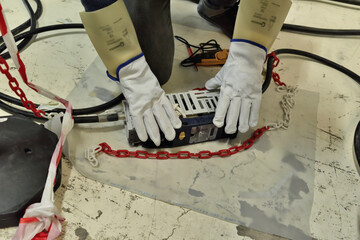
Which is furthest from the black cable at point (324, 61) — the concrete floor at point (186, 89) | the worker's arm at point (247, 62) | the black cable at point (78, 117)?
the black cable at point (78, 117)

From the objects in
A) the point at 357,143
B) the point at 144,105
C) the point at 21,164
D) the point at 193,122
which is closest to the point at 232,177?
the point at 193,122

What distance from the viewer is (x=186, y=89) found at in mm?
1064

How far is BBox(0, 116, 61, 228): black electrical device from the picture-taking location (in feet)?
2.22

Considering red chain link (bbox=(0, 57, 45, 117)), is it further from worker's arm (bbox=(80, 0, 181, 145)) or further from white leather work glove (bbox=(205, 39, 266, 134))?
white leather work glove (bbox=(205, 39, 266, 134))

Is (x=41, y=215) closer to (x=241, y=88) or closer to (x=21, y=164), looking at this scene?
(x=21, y=164)

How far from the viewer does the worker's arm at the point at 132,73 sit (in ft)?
2.50

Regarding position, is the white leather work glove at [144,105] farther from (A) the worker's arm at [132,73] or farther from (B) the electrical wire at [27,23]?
(B) the electrical wire at [27,23]

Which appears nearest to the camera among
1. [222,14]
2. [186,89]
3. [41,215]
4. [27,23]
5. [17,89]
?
[41,215]

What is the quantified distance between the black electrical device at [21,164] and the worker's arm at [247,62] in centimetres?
46

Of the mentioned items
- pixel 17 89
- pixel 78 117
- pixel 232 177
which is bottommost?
pixel 232 177

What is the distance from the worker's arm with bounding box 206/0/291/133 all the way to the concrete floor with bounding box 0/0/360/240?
25 cm

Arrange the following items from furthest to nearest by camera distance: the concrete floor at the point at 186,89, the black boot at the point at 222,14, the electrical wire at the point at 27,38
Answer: the black boot at the point at 222,14 → the electrical wire at the point at 27,38 → the concrete floor at the point at 186,89

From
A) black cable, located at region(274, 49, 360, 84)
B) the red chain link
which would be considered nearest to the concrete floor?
black cable, located at region(274, 49, 360, 84)

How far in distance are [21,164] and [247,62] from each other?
0.67m
